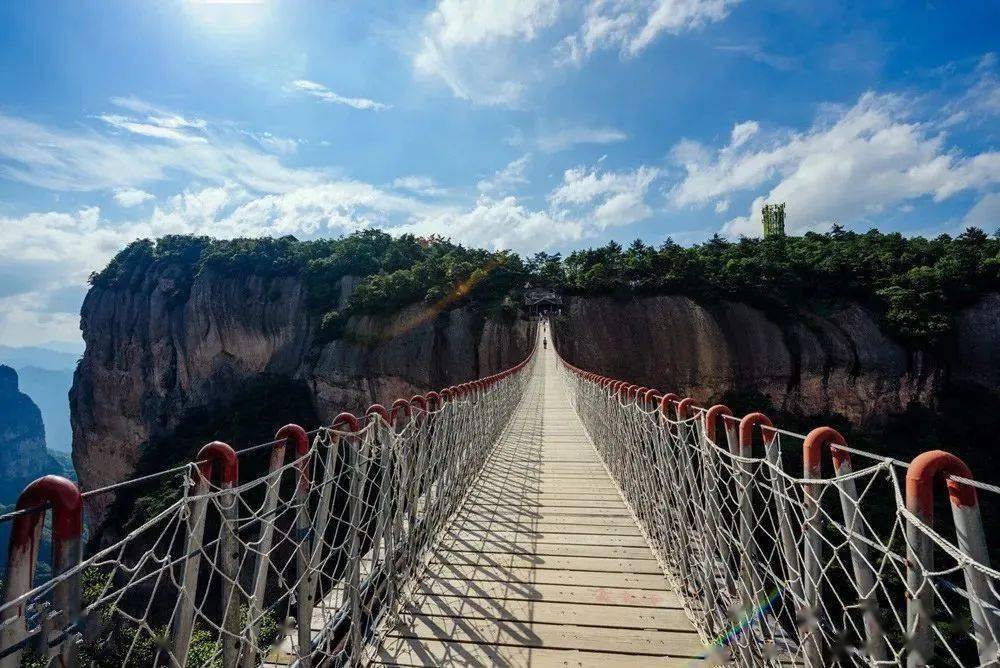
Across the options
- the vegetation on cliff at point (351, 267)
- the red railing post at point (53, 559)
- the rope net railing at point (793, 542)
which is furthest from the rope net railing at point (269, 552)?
the vegetation on cliff at point (351, 267)

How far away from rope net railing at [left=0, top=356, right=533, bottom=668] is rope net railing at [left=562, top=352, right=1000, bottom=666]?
5.31 feet

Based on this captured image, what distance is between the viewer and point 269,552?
1713mm

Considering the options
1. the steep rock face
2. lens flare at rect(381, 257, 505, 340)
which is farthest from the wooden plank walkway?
lens flare at rect(381, 257, 505, 340)

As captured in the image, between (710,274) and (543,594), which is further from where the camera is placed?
(710,274)

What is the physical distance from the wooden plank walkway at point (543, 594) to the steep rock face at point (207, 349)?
685 inches

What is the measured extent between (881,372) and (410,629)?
76.4ft

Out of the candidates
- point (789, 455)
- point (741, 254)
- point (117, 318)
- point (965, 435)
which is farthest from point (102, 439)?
point (965, 435)

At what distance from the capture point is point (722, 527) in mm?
2379

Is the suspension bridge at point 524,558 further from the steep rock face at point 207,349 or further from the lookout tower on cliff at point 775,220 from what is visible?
the lookout tower on cliff at point 775,220

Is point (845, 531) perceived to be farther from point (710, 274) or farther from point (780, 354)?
point (710, 274)

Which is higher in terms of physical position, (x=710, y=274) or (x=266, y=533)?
(x=710, y=274)

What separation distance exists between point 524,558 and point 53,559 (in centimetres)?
281

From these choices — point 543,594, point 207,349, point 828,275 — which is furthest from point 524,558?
point 207,349

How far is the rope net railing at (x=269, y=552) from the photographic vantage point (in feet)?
3.38
